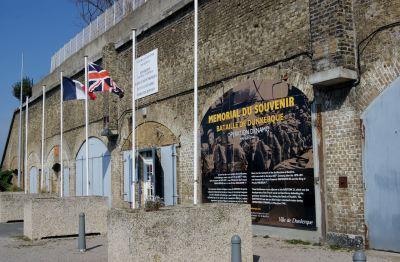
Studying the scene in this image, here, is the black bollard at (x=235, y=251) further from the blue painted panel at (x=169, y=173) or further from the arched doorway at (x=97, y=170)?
the arched doorway at (x=97, y=170)

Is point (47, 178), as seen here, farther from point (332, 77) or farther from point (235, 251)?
point (235, 251)

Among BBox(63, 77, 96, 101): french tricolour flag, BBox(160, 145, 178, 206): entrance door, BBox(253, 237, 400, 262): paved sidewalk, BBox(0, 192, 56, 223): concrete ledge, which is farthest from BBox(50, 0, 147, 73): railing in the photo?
BBox(253, 237, 400, 262): paved sidewalk

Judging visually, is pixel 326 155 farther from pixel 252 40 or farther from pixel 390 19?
pixel 252 40

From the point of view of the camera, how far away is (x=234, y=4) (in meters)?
15.1

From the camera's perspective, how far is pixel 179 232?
8.23 meters

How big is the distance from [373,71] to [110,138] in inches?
557

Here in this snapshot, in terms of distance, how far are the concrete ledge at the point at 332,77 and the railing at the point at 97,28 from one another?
1214 cm

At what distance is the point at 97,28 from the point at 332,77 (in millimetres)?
18352

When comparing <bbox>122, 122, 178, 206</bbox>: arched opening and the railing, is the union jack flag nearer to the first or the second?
<bbox>122, 122, 178, 206</bbox>: arched opening

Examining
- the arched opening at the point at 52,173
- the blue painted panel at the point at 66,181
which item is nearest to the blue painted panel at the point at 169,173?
the blue painted panel at the point at 66,181

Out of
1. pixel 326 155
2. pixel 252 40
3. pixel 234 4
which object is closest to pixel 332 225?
pixel 326 155

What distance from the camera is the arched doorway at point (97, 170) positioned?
23109mm

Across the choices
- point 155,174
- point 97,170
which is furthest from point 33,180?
point 155,174

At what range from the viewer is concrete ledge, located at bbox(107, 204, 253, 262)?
7.99 m
